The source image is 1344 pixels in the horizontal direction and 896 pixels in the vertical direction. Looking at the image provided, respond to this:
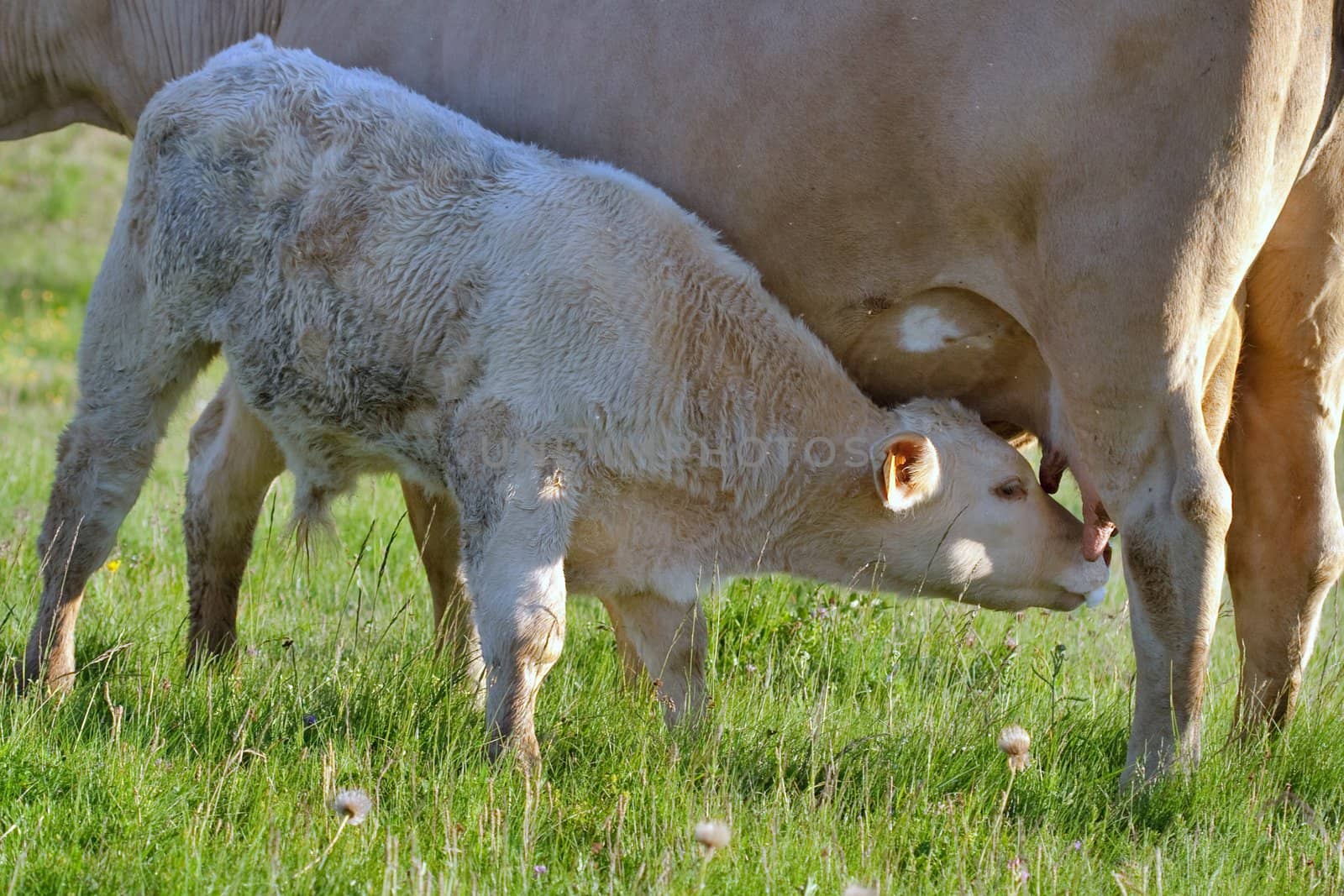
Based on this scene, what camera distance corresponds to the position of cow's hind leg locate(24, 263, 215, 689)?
4766 mm

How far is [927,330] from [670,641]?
118 centimetres

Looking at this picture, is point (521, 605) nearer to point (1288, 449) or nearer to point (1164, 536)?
point (1164, 536)

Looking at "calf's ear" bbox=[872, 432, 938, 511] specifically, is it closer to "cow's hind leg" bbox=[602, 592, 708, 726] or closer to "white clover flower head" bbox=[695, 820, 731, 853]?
"cow's hind leg" bbox=[602, 592, 708, 726]

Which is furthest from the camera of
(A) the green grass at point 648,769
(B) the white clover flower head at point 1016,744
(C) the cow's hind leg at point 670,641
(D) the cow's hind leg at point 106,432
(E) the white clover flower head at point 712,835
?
(D) the cow's hind leg at point 106,432

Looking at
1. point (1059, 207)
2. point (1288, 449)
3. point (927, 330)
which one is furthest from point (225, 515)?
point (1288, 449)

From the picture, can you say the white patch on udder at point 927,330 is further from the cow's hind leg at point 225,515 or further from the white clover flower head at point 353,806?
the cow's hind leg at point 225,515

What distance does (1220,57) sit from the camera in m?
3.59

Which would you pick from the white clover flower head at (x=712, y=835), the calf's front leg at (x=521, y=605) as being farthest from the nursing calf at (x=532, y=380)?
the white clover flower head at (x=712, y=835)

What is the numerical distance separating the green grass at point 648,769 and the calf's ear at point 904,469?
1.90ft

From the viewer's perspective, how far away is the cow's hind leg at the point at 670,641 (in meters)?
4.46

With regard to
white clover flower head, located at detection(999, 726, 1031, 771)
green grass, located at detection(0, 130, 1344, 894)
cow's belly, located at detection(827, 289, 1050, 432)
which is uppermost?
cow's belly, located at detection(827, 289, 1050, 432)

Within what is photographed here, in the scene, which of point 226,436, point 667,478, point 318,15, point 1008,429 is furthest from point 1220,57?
point 226,436

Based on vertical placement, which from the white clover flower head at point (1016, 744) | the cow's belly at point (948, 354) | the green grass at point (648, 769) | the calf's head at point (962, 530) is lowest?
the green grass at point (648, 769)

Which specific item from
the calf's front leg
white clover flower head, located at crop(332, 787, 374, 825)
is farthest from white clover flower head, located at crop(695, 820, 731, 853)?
the calf's front leg
